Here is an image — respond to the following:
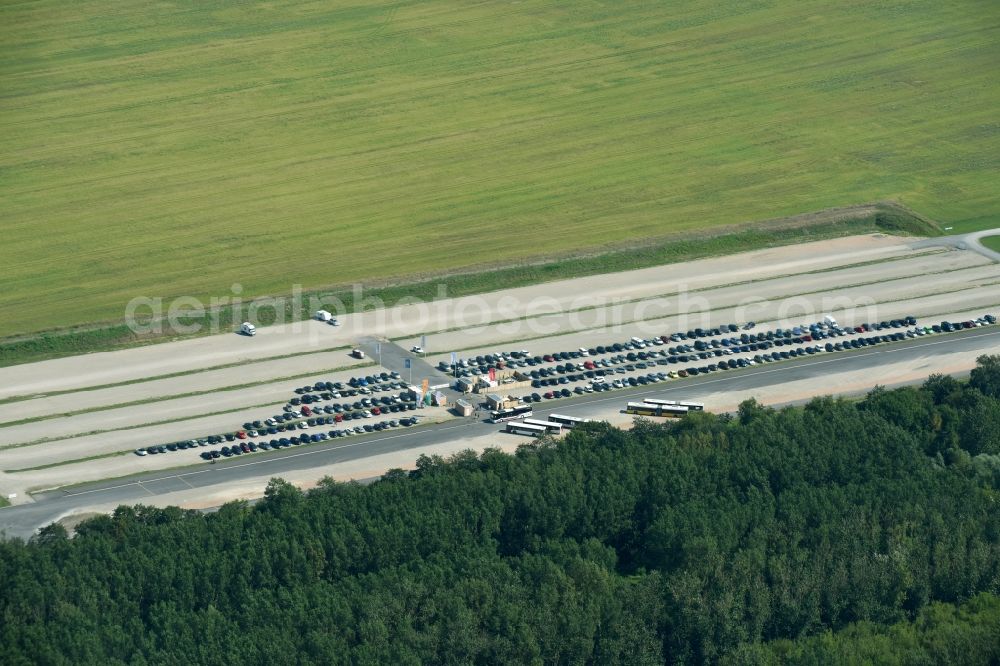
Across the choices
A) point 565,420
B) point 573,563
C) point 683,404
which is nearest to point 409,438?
point 565,420

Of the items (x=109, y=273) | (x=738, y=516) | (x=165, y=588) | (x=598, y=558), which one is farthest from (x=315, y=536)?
(x=109, y=273)

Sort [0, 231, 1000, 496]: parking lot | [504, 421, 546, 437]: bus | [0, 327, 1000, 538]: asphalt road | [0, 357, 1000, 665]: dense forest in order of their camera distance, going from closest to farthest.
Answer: [0, 357, 1000, 665]: dense forest, [0, 327, 1000, 538]: asphalt road, [504, 421, 546, 437]: bus, [0, 231, 1000, 496]: parking lot

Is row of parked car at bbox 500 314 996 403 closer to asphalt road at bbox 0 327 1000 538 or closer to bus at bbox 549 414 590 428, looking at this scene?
asphalt road at bbox 0 327 1000 538

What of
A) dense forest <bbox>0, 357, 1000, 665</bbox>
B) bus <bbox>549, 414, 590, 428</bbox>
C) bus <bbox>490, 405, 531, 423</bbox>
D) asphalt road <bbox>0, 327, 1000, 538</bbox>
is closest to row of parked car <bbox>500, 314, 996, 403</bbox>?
asphalt road <bbox>0, 327, 1000, 538</bbox>

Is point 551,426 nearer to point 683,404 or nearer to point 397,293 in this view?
point 683,404

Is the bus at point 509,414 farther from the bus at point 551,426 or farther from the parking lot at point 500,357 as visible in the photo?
the parking lot at point 500,357
